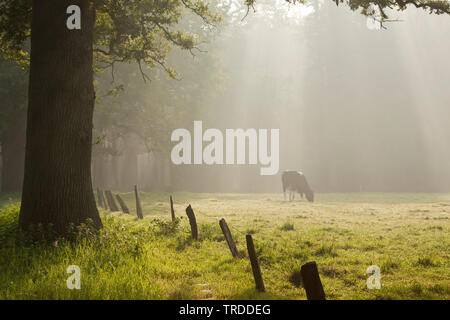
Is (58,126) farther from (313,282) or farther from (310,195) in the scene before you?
(310,195)

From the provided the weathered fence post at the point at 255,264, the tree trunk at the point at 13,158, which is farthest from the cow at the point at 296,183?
the weathered fence post at the point at 255,264

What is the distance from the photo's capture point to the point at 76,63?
979 cm

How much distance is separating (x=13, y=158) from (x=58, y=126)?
2400cm

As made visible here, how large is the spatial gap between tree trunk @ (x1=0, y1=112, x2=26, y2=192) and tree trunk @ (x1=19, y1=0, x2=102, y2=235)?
74.6ft

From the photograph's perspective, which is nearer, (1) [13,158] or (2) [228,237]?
(2) [228,237]

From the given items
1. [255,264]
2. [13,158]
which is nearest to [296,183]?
[13,158]

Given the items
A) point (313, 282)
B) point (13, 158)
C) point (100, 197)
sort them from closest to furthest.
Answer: point (313, 282) < point (100, 197) < point (13, 158)

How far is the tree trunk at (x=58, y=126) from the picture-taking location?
365 inches

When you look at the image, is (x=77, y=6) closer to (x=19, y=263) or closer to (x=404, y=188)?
(x=19, y=263)

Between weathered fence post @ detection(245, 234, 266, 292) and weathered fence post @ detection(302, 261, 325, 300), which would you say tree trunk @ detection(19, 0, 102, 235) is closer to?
weathered fence post @ detection(245, 234, 266, 292)

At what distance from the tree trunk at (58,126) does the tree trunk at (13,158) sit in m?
22.7

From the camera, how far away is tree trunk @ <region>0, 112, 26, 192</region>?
30083 mm

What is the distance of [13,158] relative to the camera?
1192 inches

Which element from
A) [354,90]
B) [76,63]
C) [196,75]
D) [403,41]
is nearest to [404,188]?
[354,90]
